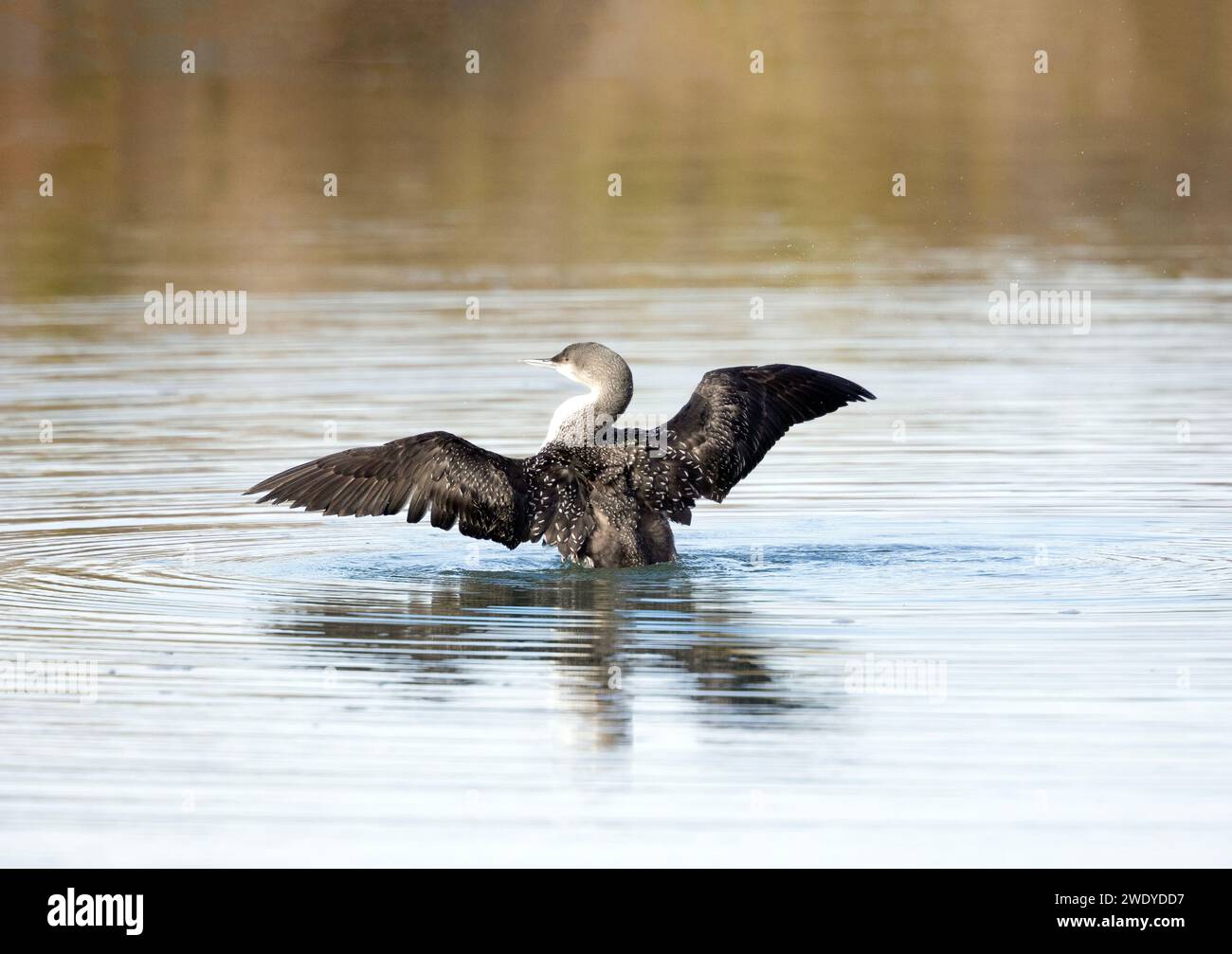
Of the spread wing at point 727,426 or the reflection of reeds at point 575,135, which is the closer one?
the spread wing at point 727,426

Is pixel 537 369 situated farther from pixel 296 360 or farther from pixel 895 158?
pixel 895 158

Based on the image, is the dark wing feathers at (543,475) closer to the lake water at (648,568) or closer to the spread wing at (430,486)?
the spread wing at (430,486)

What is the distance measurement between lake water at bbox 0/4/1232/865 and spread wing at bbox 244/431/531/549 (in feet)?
1.13

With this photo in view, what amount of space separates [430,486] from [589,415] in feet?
3.28

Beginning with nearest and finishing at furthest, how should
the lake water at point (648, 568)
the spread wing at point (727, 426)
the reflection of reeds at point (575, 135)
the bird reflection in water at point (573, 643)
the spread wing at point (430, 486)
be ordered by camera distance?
the lake water at point (648, 568), the bird reflection in water at point (573, 643), the spread wing at point (430, 486), the spread wing at point (727, 426), the reflection of reeds at point (575, 135)

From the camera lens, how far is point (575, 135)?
3484 centimetres

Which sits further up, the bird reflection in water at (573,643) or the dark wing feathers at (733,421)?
the dark wing feathers at (733,421)

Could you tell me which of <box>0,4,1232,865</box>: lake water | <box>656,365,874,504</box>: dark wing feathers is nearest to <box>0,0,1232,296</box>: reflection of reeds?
<box>0,4,1232,865</box>: lake water

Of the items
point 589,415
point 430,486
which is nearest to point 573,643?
point 430,486

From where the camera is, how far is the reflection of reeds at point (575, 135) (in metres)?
25.6

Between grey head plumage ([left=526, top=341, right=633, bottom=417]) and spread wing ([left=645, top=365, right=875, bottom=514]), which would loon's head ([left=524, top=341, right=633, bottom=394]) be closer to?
grey head plumage ([left=526, top=341, right=633, bottom=417])

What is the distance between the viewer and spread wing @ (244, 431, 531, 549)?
10.6 metres

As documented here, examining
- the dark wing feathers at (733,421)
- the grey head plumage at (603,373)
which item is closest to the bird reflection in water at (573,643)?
the dark wing feathers at (733,421)

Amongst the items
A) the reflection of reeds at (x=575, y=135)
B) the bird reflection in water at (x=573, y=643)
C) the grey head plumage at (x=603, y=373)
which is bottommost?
the bird reflection in water at (x=573, y=643)
